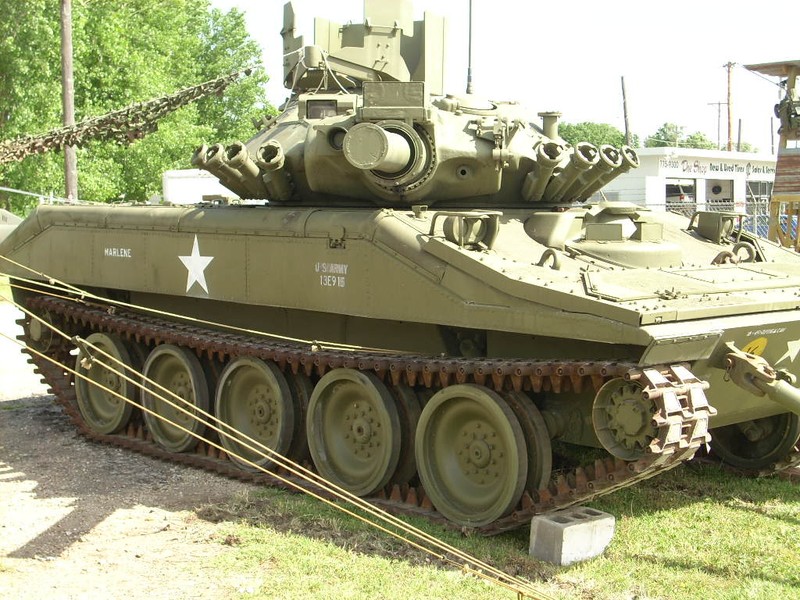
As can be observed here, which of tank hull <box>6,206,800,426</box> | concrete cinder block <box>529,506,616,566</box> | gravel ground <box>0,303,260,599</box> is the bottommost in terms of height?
gravel ground <box>0,303,260,599</box>

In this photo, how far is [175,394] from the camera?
11.7 m

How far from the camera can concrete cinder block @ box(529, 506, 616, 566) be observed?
809cm

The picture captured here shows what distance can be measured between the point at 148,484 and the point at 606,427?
16.0 feet

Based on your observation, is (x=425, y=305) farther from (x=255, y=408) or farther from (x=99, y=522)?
(x=99, y=522)

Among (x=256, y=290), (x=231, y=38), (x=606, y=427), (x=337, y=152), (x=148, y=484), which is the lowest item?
(x=148, y=484)

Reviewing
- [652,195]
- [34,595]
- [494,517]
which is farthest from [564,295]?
[652,195]

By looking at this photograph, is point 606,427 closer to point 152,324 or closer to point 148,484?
point 148,484

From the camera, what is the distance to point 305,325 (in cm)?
1070

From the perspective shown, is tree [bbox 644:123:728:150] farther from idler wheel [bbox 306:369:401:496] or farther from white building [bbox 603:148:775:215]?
idler wheel [bbox 306:369:401:496]

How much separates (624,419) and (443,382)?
1723 millimetres

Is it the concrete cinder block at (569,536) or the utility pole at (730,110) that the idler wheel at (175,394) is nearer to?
the concrete cinder block at (569,536)

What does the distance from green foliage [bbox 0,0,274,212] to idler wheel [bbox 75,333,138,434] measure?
12772mm

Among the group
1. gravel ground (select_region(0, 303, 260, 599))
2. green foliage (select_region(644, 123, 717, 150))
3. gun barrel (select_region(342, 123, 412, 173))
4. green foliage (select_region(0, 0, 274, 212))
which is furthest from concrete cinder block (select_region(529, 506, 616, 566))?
green foliage (select_region(644, 123, 717, 150))

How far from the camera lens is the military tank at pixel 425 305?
805 cm
